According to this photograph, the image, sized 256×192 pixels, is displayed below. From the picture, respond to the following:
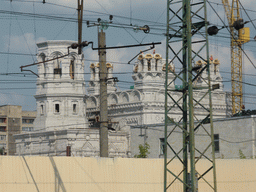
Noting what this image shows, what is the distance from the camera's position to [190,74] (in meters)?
30.0

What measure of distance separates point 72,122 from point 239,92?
3715 centimetres

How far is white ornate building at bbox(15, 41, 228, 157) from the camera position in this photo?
94750 mm

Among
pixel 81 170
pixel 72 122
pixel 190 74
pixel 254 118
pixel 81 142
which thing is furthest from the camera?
pixel 72 122

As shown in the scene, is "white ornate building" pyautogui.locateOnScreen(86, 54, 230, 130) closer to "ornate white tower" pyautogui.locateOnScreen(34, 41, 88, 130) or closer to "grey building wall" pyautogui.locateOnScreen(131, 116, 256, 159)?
"ornate white tower" pyautogui.locateOnScreen(34, 41, 88, 130)

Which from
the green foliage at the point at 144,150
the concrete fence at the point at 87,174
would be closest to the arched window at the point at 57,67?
the green foliage at the point at 144,150

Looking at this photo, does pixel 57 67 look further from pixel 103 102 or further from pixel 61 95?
pixel 103 102

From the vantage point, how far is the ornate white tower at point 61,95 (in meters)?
100

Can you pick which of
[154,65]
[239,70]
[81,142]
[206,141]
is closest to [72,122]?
[81,142]

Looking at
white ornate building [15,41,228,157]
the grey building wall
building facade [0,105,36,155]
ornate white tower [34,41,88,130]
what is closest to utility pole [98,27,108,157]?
the grey building wall

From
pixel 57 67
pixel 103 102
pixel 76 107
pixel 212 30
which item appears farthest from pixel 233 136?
pixel 57 67

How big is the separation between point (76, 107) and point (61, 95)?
133 inches

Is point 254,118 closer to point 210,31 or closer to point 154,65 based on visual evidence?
point 210,31

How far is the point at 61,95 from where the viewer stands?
332 feet

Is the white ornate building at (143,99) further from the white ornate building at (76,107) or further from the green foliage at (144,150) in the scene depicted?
the green foliage at (144,150)
